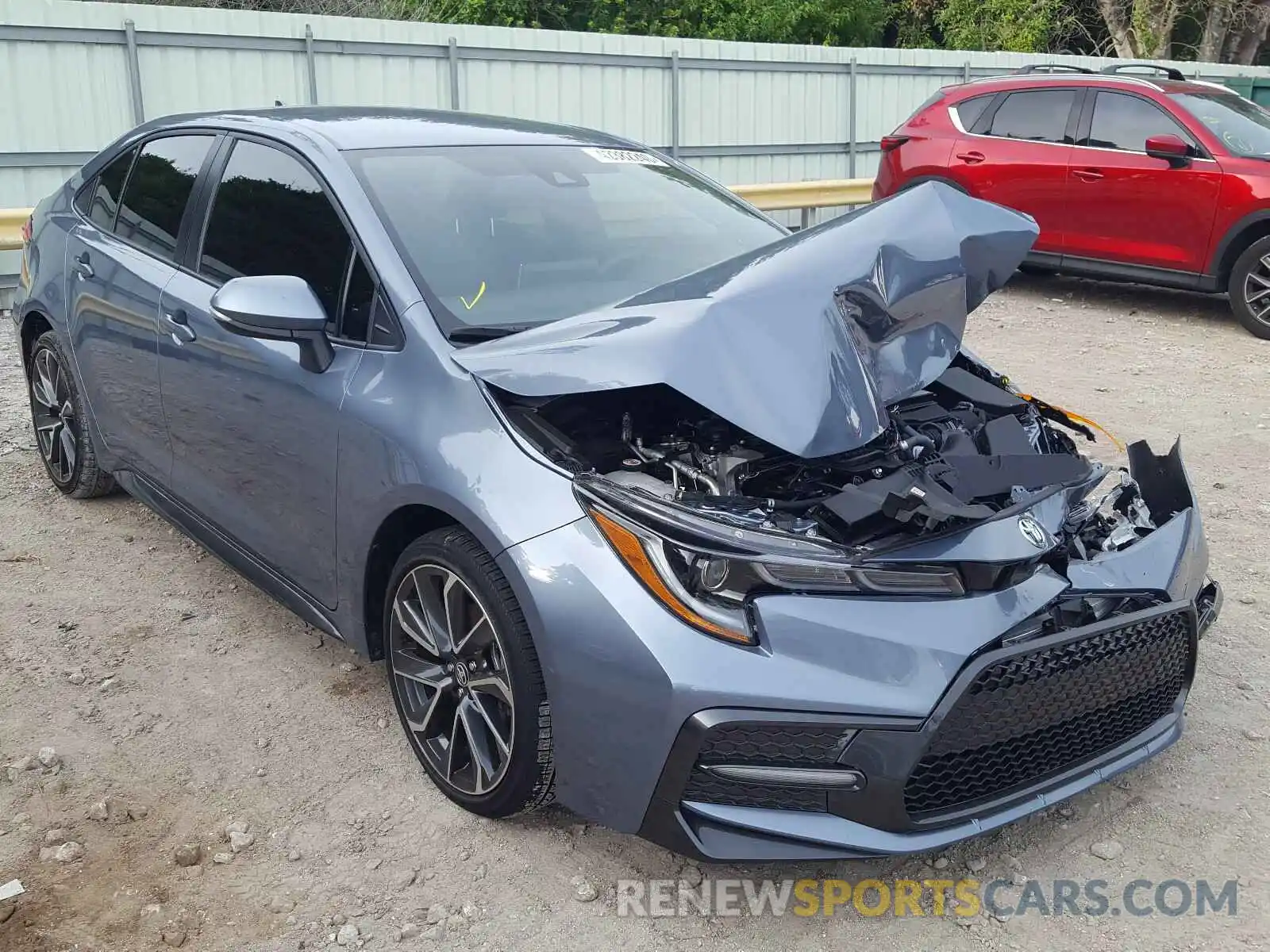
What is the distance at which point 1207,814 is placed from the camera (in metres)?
2.92

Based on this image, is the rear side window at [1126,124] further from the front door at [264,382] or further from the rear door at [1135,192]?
the front door at [264,382]

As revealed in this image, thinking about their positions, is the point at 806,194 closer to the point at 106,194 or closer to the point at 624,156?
the point at 624,156

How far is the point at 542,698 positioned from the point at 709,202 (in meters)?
2.15

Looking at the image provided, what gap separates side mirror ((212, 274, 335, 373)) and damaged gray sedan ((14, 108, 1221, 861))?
11 millimetres

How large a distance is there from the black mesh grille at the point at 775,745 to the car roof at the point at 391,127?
2.17 meters

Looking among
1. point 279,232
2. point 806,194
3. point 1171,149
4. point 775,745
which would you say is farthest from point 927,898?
point 806,194

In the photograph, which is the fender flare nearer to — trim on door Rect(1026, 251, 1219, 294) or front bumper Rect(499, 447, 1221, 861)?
trim on door Rect(1026, 251, 1219, 294)

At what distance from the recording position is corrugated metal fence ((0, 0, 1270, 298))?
9523mm

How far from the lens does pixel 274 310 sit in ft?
10.1

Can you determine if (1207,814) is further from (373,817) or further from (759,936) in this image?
(373,817)

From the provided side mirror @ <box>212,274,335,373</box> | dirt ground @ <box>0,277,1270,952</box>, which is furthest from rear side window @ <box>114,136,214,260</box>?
dirt ground @ <box>0,277,1270,952</box>

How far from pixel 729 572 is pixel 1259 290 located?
7275 mm

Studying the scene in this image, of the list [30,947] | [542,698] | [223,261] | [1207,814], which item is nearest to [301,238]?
[223,261]

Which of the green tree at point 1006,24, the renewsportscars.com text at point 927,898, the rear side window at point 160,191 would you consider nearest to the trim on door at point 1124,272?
the rear side window at point 160,191
